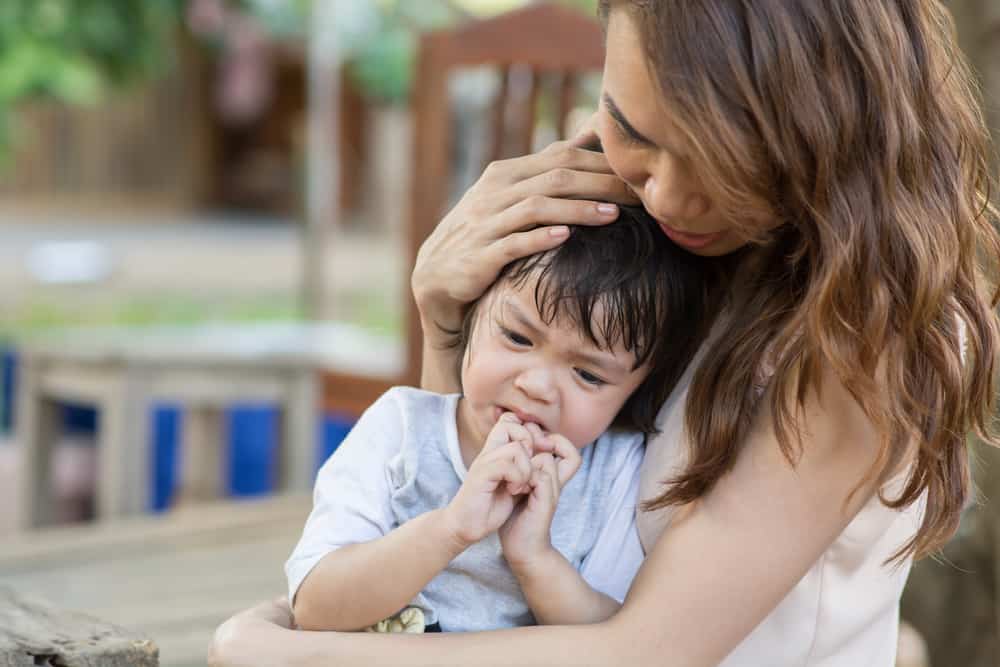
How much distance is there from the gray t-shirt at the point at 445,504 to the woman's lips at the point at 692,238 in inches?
10.5

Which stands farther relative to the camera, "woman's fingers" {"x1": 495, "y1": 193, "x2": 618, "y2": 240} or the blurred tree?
the blurred tree

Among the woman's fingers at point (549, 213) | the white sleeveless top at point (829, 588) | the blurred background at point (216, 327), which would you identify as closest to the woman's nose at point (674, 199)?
the woman's fingers at point (549, 213)

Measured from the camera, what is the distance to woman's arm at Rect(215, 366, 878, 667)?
4.18 ft

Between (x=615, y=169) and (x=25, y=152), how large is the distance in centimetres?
1397

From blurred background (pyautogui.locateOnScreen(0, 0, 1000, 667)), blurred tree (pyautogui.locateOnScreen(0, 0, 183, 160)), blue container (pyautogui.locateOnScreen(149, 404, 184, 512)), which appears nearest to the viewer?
blurred background (pyautogui.locateOnScreen(0, 0, 1000, 667))

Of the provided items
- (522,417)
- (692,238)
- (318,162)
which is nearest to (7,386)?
(318,162)

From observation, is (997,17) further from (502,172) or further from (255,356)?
(255,356)

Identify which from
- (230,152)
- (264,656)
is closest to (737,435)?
(264,656)

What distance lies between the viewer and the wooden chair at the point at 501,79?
3.61m

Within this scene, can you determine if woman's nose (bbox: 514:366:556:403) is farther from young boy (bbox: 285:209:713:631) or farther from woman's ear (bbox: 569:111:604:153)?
woman's ear (bbox: 569:111:604:153)

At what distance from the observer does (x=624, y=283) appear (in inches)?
53.7

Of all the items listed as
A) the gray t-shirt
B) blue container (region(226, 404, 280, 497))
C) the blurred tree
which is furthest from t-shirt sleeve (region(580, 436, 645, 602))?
the blurred tree

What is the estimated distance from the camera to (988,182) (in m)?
1.41

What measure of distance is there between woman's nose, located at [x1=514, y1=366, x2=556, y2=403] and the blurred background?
121 centimetres
